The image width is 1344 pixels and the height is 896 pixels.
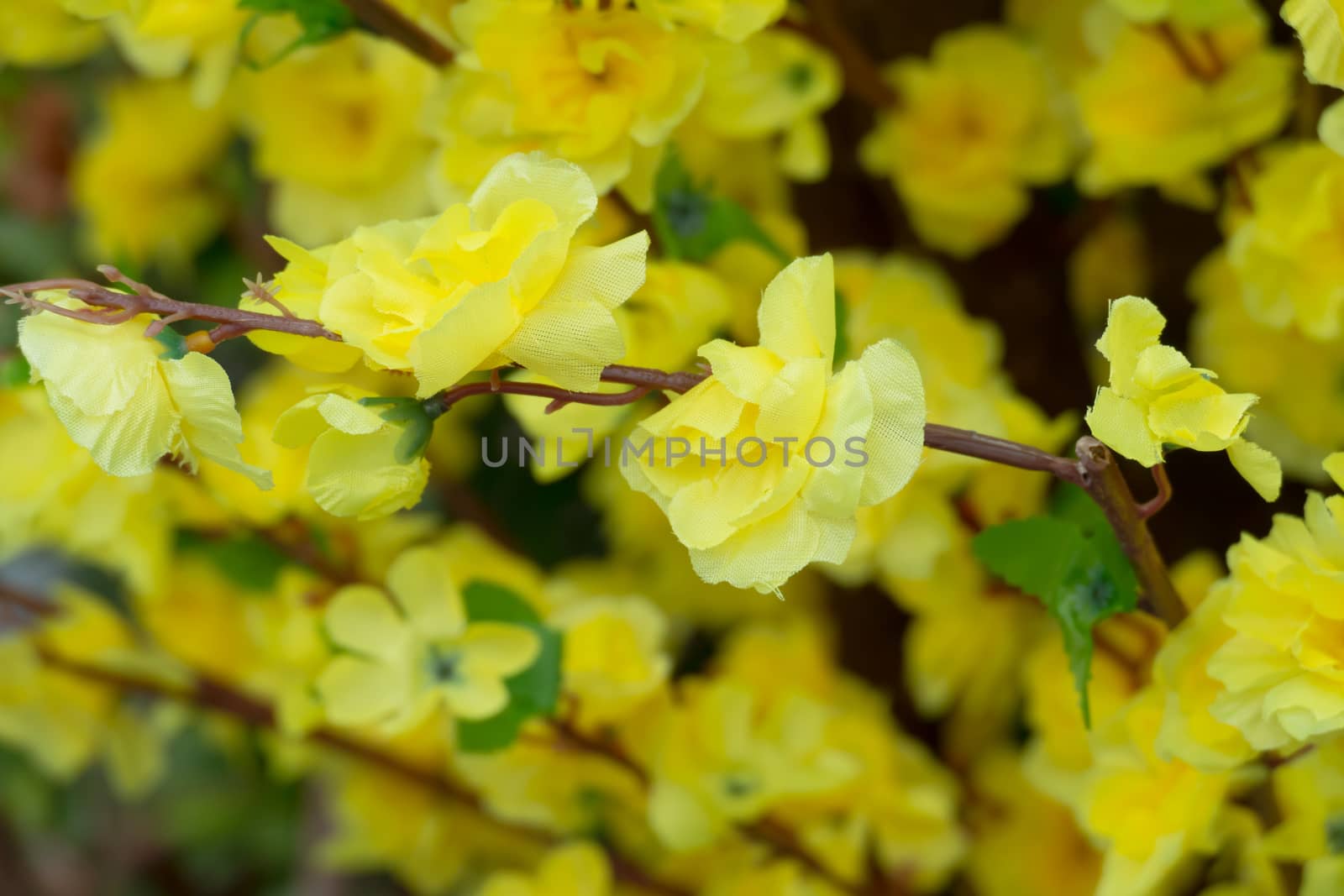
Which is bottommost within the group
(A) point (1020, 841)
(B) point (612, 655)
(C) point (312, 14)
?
(A) point (1020, 841)

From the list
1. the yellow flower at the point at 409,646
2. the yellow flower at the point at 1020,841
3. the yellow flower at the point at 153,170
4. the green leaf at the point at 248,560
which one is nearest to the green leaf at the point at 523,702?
the yellow flower at the point at 409,646

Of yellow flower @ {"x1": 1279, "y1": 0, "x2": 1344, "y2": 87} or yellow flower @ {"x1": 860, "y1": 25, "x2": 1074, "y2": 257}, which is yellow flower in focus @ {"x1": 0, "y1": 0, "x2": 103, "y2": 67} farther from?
yellow flower @ {"x1": 1279, "y1": 0, "x2": 1344, "y2": 87}

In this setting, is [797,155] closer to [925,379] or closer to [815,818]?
[925,379]

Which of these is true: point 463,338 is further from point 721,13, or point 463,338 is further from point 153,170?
point 153,170

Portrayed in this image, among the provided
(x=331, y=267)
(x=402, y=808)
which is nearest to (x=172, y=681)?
(x=402, y=808)

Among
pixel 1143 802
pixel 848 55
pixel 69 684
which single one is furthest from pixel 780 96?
pixel 69 684

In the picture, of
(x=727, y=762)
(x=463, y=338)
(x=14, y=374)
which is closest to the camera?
(x=463, y=338)
